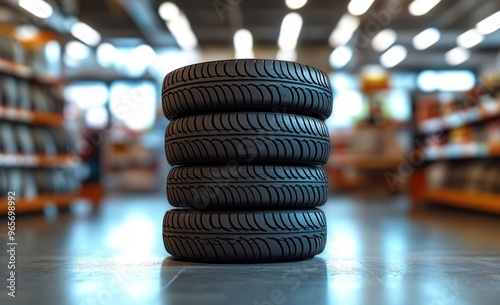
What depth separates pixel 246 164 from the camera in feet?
6.34

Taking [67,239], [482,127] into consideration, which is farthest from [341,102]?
[67,239]

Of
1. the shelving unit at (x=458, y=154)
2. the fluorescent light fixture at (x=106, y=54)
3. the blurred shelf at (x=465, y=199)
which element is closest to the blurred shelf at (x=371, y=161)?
the shelving unit at (x=458, y=154)

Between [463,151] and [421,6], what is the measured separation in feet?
15.3

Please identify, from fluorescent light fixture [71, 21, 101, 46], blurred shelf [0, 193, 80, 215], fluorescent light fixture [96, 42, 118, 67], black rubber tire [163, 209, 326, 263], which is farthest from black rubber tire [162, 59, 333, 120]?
fluorescent light fixture [96, 42, 118, 67]

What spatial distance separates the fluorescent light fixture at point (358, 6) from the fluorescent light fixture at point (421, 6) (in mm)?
822

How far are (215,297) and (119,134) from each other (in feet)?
44.1

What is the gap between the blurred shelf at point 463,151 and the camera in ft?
17.3

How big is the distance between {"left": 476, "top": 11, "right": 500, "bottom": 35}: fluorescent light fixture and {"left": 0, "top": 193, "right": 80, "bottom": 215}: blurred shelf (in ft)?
27.4

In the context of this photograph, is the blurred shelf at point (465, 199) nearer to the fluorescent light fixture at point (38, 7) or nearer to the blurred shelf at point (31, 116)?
the blurred shelf at point (31, 116)

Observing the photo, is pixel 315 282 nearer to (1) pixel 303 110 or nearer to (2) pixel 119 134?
(1) pixel 303 110

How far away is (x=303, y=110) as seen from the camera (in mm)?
2043

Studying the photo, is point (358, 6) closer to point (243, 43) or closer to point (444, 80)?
point (243, 43)

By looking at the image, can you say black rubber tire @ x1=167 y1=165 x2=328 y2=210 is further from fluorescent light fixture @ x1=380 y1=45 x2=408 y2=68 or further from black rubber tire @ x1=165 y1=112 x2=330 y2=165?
fluorescent light fixture @ x1=380 y1=45 x2=408 y2=68

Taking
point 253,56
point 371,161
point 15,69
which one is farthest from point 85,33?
point 15,69
